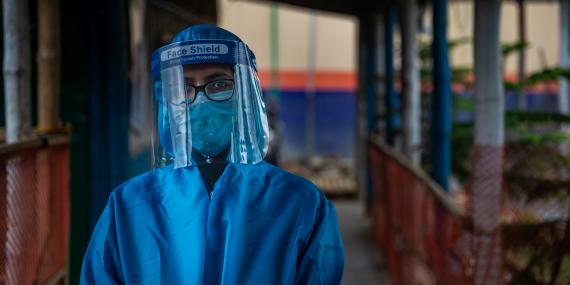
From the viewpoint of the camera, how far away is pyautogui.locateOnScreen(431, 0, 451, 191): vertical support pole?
5641 millimetres

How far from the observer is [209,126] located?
211 cm

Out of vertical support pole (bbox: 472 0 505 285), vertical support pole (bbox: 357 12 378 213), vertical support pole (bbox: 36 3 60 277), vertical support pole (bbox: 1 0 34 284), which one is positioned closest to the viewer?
vertical support pole (bbox: 1 0 34 284)

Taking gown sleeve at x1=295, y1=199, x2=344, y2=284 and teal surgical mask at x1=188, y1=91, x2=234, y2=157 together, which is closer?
gown sleeve at x1=295, y1=199, x2=344, y2=284

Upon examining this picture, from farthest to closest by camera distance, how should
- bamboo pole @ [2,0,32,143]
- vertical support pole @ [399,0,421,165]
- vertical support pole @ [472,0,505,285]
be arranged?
vertical support pole @ [399,0,421,165] → vertical support pole @ [472,0,505,285] → bamboo pole @ [2,0,32,143]

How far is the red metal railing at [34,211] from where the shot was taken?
8.92 feet

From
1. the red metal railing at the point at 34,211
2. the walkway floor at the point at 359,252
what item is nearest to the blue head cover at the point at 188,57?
the red metal railing at the point at 34,211

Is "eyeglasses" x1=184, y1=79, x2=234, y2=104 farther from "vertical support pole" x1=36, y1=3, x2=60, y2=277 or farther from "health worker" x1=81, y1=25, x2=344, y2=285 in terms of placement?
"vertical support pole" x1=36, y1=3, x2=60, y2=277

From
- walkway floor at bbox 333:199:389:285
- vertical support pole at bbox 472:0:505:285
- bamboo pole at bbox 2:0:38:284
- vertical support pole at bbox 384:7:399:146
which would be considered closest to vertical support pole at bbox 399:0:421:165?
vertical support pole at bbox 384:7:399:146

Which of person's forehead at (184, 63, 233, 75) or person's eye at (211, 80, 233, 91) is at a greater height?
person's forehead at (184, 63, 233, 75)

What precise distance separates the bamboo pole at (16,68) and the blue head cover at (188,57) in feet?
4.08

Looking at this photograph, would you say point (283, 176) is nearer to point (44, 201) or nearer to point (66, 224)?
point (44, 201)

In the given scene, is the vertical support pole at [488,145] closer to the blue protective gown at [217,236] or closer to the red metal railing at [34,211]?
the blue protective gown at [217,236]

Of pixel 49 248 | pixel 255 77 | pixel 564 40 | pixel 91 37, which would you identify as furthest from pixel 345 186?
pixel 255 77

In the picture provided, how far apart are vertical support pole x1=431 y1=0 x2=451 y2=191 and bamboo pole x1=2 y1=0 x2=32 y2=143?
12.4ft
